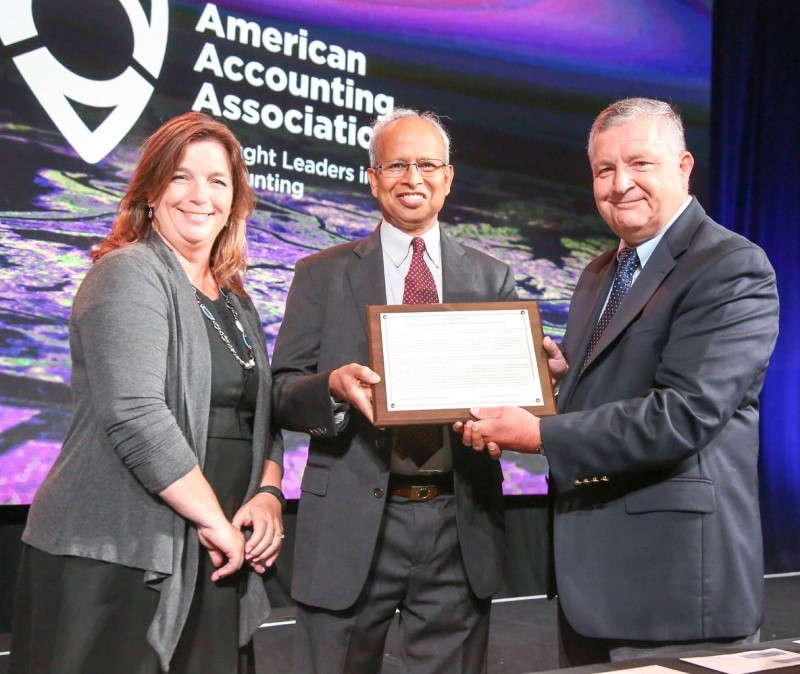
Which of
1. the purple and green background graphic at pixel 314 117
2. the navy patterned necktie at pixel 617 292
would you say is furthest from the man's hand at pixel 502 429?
the purple and green background graphic at pixel 314 117

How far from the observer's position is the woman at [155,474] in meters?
1.94

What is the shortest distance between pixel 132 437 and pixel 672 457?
116 cm

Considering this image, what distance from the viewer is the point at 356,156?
4.89 metres

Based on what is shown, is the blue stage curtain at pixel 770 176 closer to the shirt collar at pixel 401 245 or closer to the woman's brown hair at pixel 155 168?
the shirt collar at pixel 401 245

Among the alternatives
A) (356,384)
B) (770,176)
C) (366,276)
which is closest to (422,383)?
(356,384)

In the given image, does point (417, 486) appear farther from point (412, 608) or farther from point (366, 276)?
point (366, 276)

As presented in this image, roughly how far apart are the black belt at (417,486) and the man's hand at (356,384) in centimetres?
29

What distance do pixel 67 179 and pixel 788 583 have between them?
533 cm

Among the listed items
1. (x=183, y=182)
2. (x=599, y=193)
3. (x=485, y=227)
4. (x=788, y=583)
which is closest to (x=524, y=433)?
(x=599, y=193)

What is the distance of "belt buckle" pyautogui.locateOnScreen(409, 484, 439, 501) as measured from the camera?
8.08 ft

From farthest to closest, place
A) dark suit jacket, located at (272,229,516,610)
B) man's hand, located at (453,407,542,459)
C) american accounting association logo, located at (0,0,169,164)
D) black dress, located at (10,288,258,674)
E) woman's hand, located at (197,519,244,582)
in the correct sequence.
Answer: american accounting association logo, located at (0,0,169,164) → dark suit jacket, located at (272,229,516,610) → man's hand, located at (453,407,542,459) → woman's hand, located at (197,519,244,582) → black dress, located at (10,288,258,674)

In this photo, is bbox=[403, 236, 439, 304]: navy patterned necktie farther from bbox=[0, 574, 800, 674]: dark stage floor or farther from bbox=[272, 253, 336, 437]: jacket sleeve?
bbox=[0, 574, 800, 674]: dark stage floor

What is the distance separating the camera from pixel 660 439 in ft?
6.43

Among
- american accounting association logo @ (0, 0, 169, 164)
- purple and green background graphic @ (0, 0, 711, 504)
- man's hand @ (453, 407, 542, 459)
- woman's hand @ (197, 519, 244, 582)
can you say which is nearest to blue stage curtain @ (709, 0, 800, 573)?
purple and green background graphic @ (0, 0, 711, 504)
